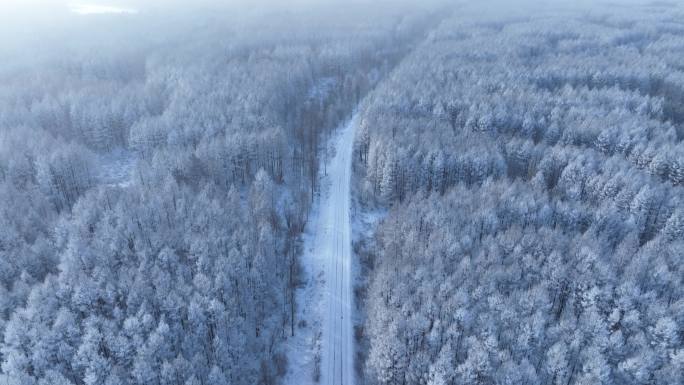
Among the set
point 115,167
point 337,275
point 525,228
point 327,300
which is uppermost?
point 525,228

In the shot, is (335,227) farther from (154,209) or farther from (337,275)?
(154,209)

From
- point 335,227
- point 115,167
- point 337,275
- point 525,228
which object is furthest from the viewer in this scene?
point 115,167

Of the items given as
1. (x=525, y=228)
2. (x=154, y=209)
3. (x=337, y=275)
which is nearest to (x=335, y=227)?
(x=337, y=275)

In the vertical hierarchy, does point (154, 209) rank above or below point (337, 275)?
above

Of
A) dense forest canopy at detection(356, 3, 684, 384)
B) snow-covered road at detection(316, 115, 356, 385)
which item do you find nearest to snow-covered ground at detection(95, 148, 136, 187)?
Result: snow-covered road at detection(316, 115, 356, 385)

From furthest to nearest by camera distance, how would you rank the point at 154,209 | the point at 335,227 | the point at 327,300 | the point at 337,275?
the point at 335,227
the point at 337,275
the point at 154,209
the point at 327,300

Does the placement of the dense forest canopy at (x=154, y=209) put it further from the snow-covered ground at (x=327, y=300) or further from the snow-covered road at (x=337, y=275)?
the snow-covered road at (x=337, y=275)

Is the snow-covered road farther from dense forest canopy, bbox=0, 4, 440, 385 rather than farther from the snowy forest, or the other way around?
dense forest canopy, bbox=0, 4, 440, 385
